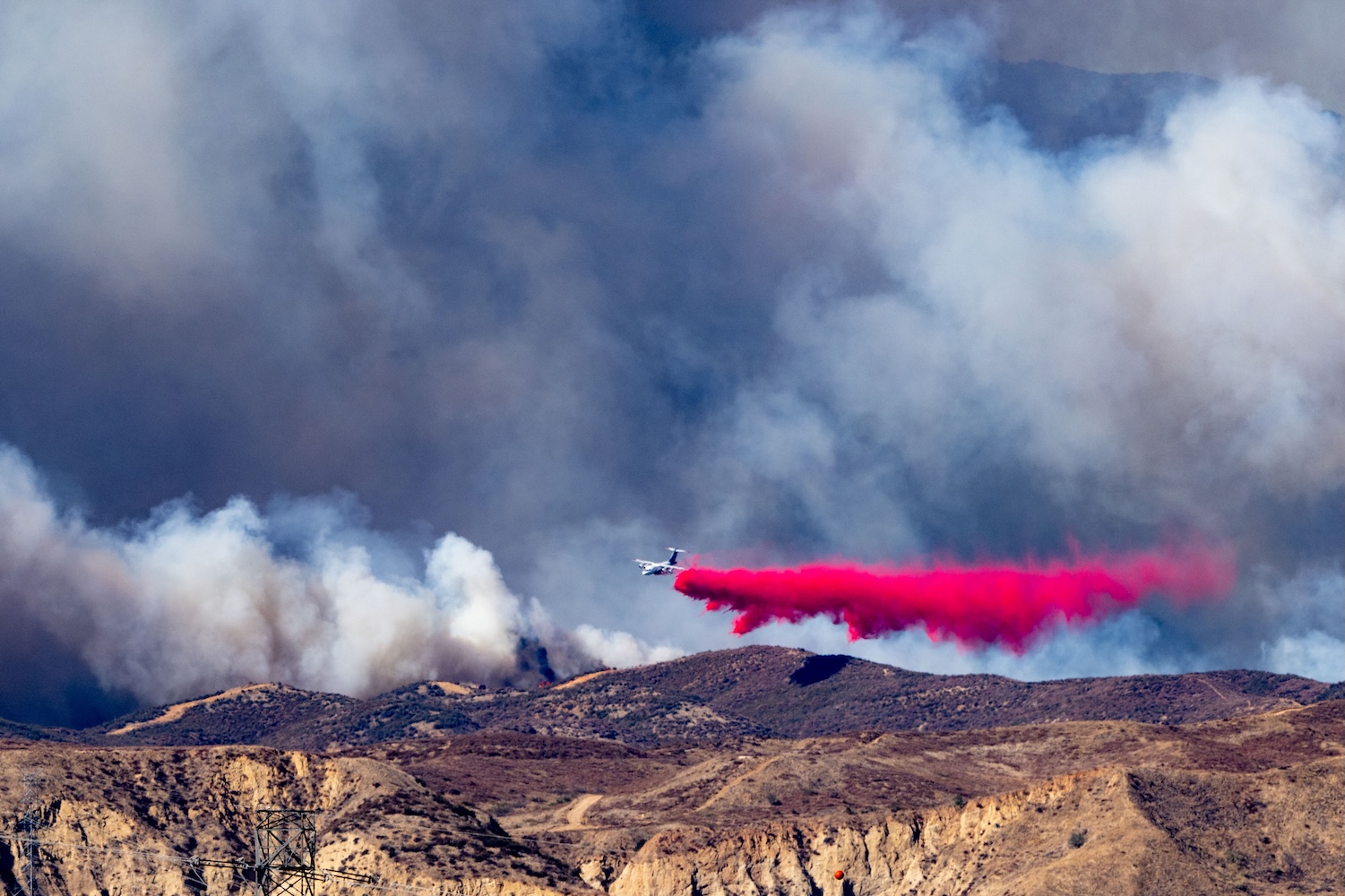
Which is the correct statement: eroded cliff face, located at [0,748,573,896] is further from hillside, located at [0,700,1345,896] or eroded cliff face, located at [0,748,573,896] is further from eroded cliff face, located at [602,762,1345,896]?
eroded cliff face, located at [602,762,1345,896]

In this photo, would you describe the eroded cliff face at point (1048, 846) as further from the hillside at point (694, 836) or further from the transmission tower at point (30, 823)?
the transmission tower at point (30, 823)

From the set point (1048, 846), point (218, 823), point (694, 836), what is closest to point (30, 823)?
point (218, 823)

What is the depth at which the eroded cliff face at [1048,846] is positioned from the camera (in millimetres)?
146000

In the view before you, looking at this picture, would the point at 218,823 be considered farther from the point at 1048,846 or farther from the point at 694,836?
the point at 1048,846

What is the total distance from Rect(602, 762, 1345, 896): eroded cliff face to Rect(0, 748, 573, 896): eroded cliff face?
528 inches

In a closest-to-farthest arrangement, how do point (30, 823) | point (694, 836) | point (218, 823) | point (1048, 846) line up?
point (30, 823) < point (1048, 846) < point (694, 836) < point (218, 823)

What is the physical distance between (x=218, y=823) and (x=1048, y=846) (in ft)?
251

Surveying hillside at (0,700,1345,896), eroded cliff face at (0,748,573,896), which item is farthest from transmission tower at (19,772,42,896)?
hillside at (0,700,1345,896)

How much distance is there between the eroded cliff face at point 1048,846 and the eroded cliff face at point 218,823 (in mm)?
13422

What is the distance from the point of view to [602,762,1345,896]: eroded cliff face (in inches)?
5748

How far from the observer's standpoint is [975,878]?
15362 centimetres

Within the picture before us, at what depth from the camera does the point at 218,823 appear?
165250 mm

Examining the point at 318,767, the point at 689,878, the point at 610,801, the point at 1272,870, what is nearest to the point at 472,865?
the point at 689,878

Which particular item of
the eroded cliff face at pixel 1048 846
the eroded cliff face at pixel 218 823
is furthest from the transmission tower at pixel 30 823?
the eroded cliff face at pixel 1048 846
